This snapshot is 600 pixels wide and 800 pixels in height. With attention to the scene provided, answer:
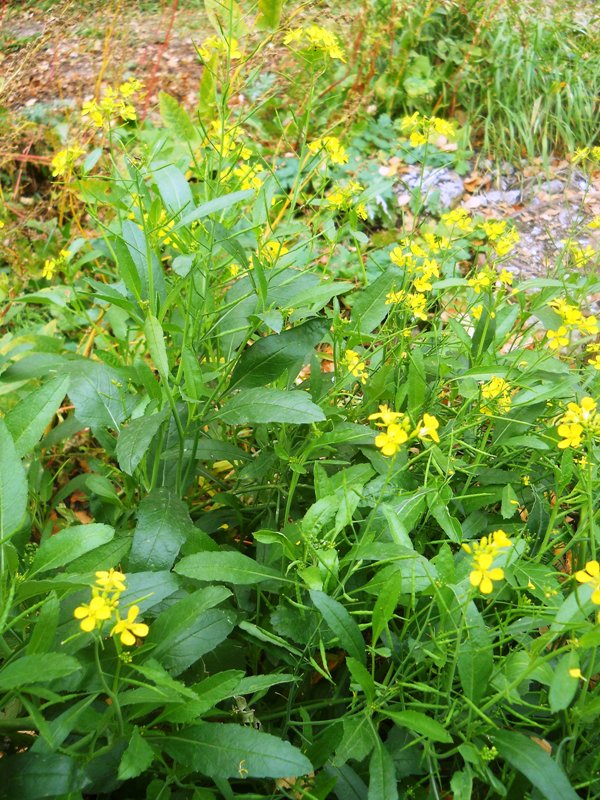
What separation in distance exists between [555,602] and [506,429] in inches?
18.0

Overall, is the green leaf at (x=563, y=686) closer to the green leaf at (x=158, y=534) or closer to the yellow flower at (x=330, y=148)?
the green leaf at (x=158, y=534)

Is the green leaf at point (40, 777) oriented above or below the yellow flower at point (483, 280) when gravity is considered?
below

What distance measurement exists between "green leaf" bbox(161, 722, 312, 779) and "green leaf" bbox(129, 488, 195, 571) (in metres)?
0.31

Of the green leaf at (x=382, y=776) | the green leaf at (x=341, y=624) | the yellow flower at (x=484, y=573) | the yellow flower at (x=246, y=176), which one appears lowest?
the green leaf at (x=382, y=776)

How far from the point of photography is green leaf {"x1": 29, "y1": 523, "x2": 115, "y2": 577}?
3.99ft

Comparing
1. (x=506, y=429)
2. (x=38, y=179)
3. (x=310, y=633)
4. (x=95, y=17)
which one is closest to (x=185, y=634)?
(x=310, y=633)

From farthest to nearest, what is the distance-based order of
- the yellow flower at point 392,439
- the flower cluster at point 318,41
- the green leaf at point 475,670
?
1. the flower cluster at point 318,41
2. the green leaf at point 475,670
3. the yellow flower at point 392,439

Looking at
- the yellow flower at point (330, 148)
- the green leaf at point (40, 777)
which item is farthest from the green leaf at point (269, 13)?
the green leaf at point (40, 777)

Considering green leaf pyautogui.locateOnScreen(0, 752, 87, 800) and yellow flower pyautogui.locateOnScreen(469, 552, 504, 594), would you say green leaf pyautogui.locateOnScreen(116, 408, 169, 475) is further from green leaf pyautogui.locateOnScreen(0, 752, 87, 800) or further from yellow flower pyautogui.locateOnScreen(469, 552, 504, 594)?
yellow flower pyautogui.locateOnScreen(469, 552, 504, 594)

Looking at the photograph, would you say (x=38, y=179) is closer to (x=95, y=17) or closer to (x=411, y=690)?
(x=95, y=17)

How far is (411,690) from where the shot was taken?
4.48 ft

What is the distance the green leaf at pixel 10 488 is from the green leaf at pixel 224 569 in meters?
0.29

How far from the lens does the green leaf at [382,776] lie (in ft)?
3.66

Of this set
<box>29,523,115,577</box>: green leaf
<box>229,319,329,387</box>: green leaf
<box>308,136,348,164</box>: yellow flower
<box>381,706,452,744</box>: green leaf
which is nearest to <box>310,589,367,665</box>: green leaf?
<box>381,706,452,744</box>: green leaf
